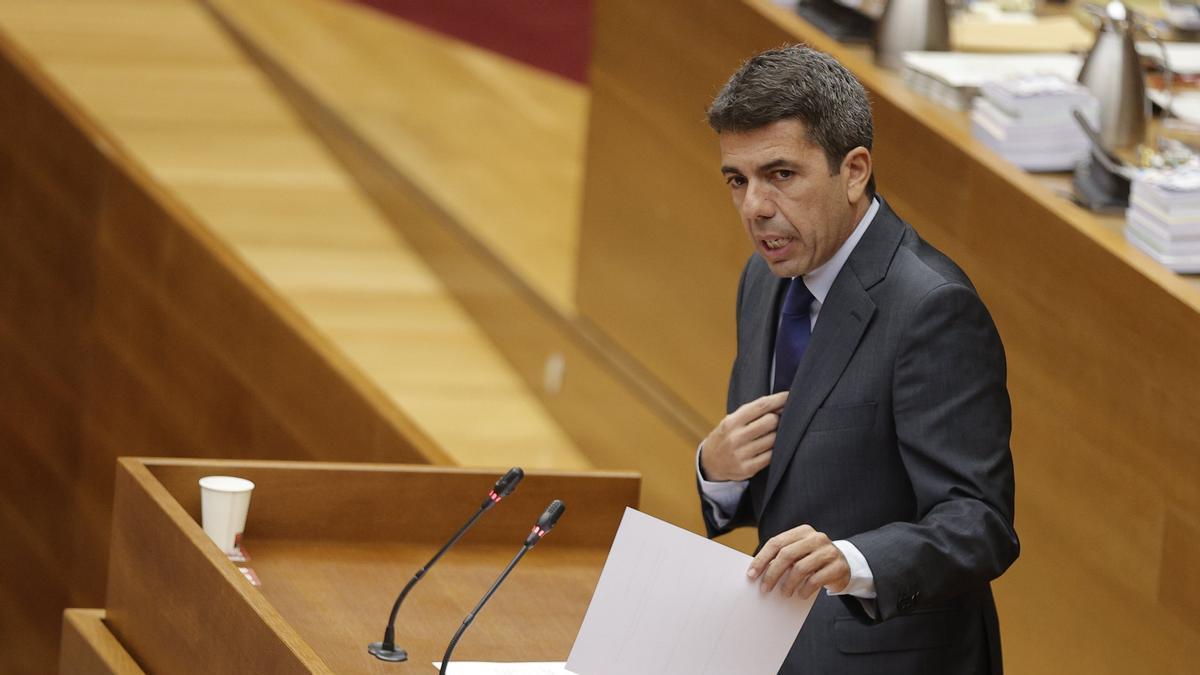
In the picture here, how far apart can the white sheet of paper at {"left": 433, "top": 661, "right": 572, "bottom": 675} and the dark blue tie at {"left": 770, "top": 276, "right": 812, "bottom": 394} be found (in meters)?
0.38

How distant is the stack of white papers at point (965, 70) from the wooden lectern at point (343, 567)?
95cm

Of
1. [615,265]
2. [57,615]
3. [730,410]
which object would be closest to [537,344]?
[615,265]

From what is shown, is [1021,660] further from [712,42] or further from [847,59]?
[712,42]

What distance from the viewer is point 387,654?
1935 mm

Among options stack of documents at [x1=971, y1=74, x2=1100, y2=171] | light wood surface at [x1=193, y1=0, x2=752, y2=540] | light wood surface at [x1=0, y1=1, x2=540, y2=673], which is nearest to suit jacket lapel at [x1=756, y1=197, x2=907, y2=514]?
stack of documents at [x1=971, y1=74, x2=1100, y2=171]

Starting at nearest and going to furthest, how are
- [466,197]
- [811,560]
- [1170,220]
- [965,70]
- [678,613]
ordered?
[811,560] → [678,613] → [1170,220] → [965,70] → [466,197]

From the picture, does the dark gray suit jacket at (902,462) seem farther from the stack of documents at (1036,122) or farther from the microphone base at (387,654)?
the stack of documents at (1036,122)

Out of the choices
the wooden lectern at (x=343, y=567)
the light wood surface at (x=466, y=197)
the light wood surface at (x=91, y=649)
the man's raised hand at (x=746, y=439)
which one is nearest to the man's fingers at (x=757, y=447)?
the man's raised hand at (x=746, y=439)

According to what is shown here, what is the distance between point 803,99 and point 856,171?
0.09m

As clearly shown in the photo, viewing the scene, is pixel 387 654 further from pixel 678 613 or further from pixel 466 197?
pixel 466 197

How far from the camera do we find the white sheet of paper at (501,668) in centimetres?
190

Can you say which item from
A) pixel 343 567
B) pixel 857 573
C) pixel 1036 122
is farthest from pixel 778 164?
pixel 1036 122

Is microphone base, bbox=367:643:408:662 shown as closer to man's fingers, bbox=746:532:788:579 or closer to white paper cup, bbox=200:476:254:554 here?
white paper cup, bbox=200:476:254:554

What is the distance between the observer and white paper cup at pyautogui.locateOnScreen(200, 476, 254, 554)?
7.02ft
